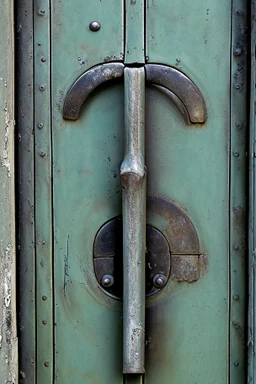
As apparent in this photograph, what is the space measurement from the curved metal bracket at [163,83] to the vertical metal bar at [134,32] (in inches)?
1.3

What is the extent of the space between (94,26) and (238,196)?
0.61 meters

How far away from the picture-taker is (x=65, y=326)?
183 cm

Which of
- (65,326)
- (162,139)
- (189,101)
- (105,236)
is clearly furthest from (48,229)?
(189,101)

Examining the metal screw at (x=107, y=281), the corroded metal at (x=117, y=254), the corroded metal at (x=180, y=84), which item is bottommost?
the metal screw at (x=107, y=281)

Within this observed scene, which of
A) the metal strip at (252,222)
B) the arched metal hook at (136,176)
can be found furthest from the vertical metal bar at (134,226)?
the metal strip at (252,222)

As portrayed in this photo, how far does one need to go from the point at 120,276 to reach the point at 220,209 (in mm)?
330

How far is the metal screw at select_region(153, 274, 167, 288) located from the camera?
179 centimetres

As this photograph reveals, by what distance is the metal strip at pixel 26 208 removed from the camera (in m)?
1.82

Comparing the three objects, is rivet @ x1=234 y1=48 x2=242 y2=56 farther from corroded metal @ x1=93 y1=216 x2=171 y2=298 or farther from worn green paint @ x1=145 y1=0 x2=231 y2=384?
corroded metal @ x1=93 y1=216 x2=171 y2=298

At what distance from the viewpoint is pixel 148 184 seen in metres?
1.81

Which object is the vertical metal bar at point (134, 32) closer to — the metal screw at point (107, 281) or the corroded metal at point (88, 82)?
the corroded metal at point (88, 82)

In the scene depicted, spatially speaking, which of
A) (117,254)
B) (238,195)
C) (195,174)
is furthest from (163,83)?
(117,254)

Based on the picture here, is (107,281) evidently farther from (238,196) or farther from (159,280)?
(238,196)

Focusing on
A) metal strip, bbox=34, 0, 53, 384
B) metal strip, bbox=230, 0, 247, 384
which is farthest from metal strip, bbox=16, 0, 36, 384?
metal strip, bbox=230, 0, 247, 384
